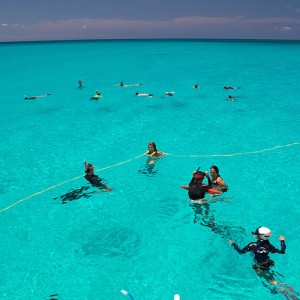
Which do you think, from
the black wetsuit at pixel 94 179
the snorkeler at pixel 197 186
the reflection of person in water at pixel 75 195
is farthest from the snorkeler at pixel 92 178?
the snorkeler at pixel 197 186

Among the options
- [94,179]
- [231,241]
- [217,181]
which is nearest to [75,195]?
[94,179]

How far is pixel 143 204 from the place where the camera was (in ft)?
42.3

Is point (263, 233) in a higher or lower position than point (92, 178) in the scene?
higher

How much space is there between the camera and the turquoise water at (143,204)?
891cm

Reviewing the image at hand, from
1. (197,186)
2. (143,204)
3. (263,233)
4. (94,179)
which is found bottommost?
(143,204)

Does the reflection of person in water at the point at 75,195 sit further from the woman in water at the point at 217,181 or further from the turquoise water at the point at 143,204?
the woman in water at the point at 217,181

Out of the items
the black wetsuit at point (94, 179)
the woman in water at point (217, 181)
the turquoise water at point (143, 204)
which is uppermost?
the woman in water at point (217, 181)

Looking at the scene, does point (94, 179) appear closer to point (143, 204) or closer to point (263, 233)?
point (143, 204)

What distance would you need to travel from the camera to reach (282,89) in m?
36.9

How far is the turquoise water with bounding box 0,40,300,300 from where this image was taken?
29.2 feet

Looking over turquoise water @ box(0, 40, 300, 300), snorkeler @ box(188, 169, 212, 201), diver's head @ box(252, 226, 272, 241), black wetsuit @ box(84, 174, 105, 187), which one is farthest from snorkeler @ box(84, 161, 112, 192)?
diver's head @ box(252, 226, 272, 241)

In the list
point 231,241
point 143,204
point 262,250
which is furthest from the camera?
point 143,204

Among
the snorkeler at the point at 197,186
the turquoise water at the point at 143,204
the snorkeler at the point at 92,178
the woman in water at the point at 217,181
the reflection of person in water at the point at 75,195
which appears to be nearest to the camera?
the turquoise water at the point at 143,204

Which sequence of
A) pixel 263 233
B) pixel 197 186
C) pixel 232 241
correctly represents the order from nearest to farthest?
1. pixel 263 233
2. pixel 232 241
3. pixel 197 186
